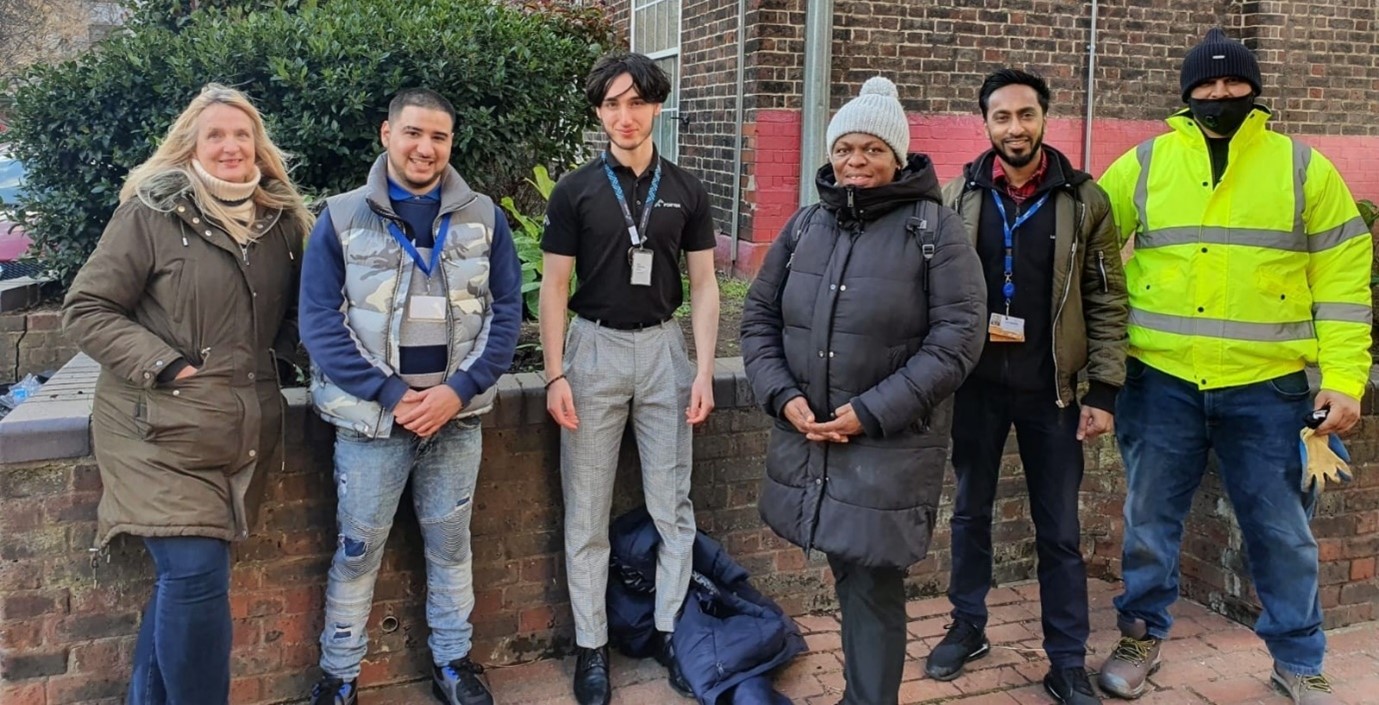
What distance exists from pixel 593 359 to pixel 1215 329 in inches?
80.1

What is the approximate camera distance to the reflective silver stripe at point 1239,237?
338 cm

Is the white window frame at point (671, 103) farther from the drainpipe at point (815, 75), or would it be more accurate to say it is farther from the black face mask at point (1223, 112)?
the black face mask at point (1223, 112)

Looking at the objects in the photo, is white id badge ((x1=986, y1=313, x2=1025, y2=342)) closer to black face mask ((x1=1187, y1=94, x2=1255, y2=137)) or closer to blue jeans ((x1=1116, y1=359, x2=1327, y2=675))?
blue jeans ((x1=1116, y1=359, x2=1327, y2=675))

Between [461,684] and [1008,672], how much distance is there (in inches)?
77.1

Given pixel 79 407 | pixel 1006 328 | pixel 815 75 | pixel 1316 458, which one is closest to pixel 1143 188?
pixel 1006 328

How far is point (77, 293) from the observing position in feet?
9.24

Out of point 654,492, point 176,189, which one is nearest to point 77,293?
point 176,189

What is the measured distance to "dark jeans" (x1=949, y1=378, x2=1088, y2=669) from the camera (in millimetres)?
3535

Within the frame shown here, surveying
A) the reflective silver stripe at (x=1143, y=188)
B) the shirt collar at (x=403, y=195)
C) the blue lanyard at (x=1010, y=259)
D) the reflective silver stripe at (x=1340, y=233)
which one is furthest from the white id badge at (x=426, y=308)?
the reflective silver stripe at (x=1340, y=233)

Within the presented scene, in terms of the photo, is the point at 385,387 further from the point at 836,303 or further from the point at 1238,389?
the point at 1238,389

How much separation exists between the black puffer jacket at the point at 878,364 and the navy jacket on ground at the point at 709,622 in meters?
0.69

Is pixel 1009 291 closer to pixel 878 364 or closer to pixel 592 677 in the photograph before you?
pixel 878 364

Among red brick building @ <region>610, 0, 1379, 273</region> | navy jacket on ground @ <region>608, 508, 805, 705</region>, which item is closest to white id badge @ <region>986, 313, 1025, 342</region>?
navy jacket on ground @ <region>608, 508, 805, 705</region>

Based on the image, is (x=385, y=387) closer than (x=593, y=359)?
Yes
